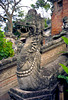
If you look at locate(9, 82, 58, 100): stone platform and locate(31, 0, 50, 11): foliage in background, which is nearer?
locate(9, 82, 58, 100): stone platform

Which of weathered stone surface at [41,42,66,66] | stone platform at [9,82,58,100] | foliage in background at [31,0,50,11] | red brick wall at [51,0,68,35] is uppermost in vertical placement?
foliage in background at [31,0,50,11]

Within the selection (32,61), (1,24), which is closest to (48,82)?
(32,61)

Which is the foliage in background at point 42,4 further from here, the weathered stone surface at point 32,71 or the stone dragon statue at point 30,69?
the stone dragon statue at point 30,69

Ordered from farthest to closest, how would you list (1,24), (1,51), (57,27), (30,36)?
(1,24) < (57,27) < (1,51) < (30,36)

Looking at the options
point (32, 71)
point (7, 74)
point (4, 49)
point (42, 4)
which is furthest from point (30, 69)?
point (42, 4)

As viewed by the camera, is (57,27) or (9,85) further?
(57,27)

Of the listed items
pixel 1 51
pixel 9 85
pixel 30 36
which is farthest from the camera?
pixel 1 51

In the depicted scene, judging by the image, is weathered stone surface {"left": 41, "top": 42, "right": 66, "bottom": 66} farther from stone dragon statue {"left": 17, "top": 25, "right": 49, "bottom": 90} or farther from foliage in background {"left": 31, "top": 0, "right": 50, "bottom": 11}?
foliage in background {"left": 31, "top": 0, "right": 50, "bottom": 11}

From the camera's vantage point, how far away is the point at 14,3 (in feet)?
43.8

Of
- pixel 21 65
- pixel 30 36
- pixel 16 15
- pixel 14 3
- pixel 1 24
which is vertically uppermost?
pixel 14 3

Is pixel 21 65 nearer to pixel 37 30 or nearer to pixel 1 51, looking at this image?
pixel 37 30

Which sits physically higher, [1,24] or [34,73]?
[1,24]

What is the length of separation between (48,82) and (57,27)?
246 inches

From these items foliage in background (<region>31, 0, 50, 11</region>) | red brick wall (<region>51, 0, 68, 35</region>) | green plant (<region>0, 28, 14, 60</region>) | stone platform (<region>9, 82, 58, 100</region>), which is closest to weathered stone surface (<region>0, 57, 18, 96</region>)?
green plant (<region>0, 28, 14, 60</region>)
